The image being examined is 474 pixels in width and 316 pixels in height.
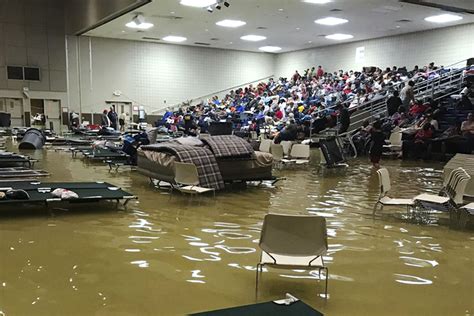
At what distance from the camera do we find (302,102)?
846 inches

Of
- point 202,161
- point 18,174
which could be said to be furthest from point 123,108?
point 202,161

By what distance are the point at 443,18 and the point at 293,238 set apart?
17.2 metres

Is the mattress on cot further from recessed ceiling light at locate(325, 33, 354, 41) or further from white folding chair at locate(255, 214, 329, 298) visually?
recessed ceiling light at locate(325, 33, 354, 41)

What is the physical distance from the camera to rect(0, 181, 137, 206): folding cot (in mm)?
5693

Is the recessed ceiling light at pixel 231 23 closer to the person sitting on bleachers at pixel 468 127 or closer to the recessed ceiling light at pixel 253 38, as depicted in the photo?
the recessed ceiling light at pixel 253 38

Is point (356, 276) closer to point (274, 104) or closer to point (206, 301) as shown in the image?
point (206, 301)

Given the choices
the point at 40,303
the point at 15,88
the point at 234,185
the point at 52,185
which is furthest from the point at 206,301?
the point at 15,88

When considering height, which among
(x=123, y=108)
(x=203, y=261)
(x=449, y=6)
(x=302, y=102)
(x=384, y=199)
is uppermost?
(x=449, y=6)

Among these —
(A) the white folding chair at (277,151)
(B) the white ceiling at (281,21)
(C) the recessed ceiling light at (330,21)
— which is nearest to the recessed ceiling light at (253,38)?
(B) the white ceiling at (281,21)

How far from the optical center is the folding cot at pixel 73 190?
18.7ft

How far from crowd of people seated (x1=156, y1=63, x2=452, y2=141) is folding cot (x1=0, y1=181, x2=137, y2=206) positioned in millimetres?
7661

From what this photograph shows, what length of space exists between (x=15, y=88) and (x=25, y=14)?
3887 mm

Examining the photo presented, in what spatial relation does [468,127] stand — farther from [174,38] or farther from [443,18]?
[174,38]

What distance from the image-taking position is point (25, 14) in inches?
920
